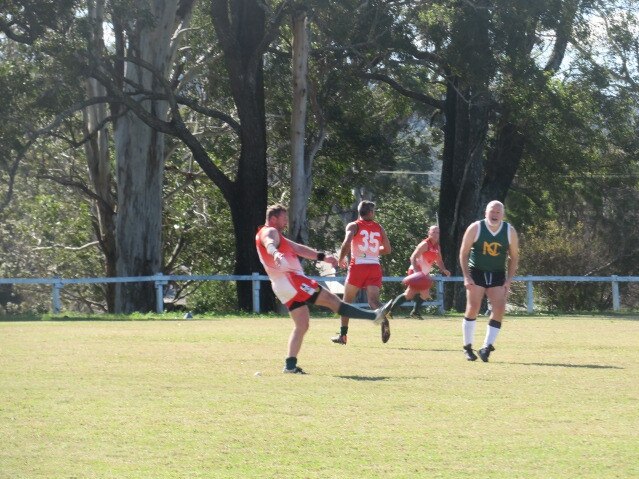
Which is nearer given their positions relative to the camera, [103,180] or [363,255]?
[363,255]

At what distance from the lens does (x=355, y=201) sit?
59.1 m

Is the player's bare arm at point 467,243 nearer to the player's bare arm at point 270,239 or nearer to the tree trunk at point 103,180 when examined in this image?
the player's bare arm at point 270,239

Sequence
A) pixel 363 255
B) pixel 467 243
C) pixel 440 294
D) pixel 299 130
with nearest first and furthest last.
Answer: pixel 467 243 < pixel 363 255 < pixel 440 294 < pixel 299 130

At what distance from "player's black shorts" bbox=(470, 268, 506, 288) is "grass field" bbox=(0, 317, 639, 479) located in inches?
37.4

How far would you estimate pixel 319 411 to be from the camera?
11.4 metres

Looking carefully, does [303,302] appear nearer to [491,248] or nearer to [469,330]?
[491,248]

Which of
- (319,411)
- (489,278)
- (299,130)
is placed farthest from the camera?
(299,130)

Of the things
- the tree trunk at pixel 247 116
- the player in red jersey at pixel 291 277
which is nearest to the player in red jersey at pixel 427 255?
the player in red jersey at pixel 291 277

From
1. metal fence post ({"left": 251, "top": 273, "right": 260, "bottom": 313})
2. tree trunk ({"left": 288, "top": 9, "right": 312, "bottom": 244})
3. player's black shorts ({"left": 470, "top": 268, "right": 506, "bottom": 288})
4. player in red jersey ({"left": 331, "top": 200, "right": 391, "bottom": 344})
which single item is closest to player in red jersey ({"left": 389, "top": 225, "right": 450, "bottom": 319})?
player in red jersey ({"left": 331, "top": 200, "right": 391, "bottom": 344})

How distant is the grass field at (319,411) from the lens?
8.70 meters

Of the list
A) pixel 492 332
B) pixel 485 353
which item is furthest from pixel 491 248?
pixel 485 353

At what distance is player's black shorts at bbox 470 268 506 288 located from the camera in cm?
1642

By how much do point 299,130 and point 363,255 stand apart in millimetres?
18629

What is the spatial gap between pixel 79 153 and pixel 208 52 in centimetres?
996
